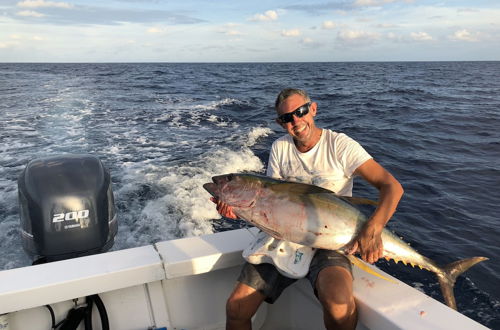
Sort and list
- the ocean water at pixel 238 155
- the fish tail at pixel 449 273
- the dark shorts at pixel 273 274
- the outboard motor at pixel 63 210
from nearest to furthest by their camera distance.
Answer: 1. the dark shorts at pixel 273 274
2. the fish tail at pixel 449 273
3. the outboard motor at pixel 63 210
4. the ocean water at pixel 238 155

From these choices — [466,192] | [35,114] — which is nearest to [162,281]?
[466,192]

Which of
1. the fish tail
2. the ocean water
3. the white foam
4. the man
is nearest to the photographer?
the man

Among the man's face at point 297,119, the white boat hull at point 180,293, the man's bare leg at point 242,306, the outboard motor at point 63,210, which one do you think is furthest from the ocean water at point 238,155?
the man's face at point 297,119

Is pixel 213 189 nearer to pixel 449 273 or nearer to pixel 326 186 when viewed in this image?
pixel 326 186

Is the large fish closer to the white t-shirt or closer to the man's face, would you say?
the white t-shirt

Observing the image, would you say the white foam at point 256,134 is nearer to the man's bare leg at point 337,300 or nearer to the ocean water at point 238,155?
the ocean water at point 238,155

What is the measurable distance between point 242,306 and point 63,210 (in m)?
1.56

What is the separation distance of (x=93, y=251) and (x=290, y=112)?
6.07 feet

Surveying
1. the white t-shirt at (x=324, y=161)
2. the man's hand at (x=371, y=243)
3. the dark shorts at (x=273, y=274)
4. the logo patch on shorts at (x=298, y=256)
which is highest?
the white t-shirt at (x=324, y=161)

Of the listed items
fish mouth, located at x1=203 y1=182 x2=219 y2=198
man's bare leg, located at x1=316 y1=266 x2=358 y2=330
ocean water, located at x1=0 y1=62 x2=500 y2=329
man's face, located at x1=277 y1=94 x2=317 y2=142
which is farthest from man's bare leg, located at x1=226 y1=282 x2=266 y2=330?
ocean water, located at x1=0 y1=62 x2=500 y2=329

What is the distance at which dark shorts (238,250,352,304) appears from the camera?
2.32m

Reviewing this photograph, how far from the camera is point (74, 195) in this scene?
2.99 m

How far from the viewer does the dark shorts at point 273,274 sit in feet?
7.61

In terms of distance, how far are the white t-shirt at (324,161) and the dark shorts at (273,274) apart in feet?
1.58
